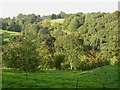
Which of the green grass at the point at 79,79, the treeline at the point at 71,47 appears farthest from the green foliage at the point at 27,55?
the green grass at the point at 79,79

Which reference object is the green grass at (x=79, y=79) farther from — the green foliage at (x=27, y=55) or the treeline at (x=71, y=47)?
the treeline at (x=71, y=47)

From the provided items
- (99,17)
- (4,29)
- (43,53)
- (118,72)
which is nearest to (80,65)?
(43,53)

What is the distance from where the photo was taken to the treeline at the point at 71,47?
6419 cm

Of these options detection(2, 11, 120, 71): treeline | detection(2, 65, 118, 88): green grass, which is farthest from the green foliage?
detection(2, 65, 118, 88): green grass

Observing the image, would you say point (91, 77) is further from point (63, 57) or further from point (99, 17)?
point (99, 17)

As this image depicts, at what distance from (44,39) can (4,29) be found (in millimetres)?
50648

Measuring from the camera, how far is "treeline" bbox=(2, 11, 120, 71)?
64.2 m

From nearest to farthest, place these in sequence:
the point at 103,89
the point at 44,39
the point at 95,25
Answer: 1. the point at 103,89
2. the point at 44,39
3. the point at 95,25

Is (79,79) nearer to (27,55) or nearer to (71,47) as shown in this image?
(27,55)

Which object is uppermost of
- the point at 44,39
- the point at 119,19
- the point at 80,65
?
the point at 119,19

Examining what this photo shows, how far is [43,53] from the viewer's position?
314 feet

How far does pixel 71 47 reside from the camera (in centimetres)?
10462

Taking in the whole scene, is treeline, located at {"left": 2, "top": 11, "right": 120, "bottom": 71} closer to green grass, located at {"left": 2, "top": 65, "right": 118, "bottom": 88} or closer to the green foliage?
the green foliage

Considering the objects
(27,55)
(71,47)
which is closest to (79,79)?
(27,55)
